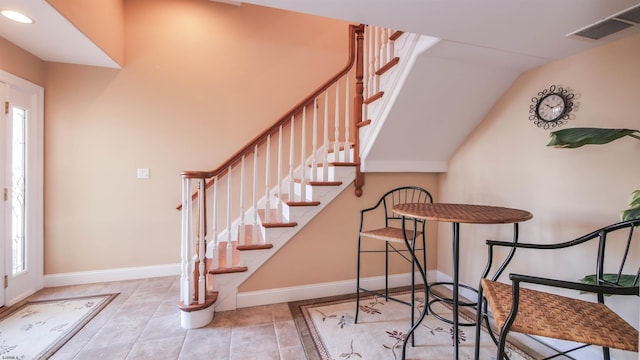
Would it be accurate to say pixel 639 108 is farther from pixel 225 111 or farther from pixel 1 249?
pixel 1 249

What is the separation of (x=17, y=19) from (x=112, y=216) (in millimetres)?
1802

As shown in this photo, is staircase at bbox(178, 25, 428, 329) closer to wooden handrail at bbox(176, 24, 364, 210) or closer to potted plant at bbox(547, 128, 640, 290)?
wooden handrail at bbox(176, 24, 364, 210)

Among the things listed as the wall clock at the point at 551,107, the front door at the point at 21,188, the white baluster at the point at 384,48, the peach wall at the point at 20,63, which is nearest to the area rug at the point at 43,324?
the front door at the point at 21,188

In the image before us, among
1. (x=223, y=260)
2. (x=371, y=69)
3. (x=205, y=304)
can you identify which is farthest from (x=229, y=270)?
(x=371, y=69)

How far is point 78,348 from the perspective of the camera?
1.79 metres

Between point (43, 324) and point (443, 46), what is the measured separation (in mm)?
3458

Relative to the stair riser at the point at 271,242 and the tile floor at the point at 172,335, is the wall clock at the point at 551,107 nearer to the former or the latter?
the stair riser at the point at 271,242

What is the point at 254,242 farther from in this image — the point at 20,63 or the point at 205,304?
the point at 20,63

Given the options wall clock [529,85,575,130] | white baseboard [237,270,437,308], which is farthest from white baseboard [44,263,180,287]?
wall clock [529,85,575,130]

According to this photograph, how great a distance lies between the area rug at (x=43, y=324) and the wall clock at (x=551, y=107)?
→ 363cm

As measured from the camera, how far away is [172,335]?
1.94 meters

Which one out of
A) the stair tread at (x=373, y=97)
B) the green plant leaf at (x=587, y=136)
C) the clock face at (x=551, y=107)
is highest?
the stair tread at (x=373, y=97)

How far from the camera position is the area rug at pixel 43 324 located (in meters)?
1.77

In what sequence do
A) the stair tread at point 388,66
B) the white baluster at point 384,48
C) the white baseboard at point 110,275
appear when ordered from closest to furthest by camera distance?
the stair tread at point 388,66, the white baluster at point 384,48, the white baseboard at point 110,275
